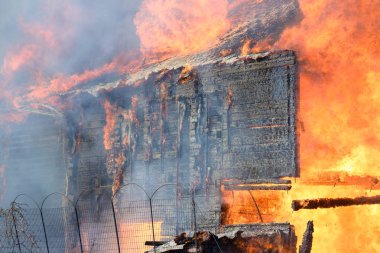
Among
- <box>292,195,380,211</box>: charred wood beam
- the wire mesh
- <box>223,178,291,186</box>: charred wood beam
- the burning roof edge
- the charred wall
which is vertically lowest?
the wire mesh

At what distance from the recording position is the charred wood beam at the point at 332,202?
1223 cm

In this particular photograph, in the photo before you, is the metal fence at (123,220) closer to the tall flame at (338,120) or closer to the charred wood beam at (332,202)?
the tall flame at (338,120)

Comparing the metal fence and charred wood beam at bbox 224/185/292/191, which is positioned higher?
charred wood beam at bbox 224/185/292/191

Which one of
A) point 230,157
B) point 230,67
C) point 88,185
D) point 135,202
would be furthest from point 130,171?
point 230,67

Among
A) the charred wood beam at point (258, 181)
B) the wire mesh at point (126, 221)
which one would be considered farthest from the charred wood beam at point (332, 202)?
the wire mesh at point (126, 221)

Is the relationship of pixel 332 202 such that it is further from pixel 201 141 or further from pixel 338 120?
pixel 201 141

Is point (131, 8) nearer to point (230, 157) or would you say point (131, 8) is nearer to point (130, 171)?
point (130, 171)

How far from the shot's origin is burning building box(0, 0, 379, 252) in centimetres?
1412

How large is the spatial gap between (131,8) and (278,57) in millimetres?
10787

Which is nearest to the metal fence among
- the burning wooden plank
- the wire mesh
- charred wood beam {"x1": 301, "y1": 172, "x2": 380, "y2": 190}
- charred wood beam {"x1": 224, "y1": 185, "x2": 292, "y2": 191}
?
the wire mesh

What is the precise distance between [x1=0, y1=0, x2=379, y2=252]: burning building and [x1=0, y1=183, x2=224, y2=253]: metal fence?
6cm

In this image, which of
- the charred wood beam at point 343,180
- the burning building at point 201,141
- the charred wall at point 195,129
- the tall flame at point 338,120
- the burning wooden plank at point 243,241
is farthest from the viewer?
the charred wall at point 195,129

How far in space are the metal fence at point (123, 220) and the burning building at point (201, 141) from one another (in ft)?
0.19

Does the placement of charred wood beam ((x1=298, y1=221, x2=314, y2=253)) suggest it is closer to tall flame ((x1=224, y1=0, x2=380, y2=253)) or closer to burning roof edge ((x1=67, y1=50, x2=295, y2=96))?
tall flame ((x1=224, y1=0, x2=380, y2=253))
